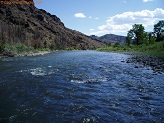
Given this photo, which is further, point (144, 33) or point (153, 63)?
point (144, 33)

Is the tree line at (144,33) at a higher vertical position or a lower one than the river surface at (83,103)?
higher

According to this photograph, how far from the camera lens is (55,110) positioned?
13773mm

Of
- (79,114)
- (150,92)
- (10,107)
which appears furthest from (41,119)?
(150,92)

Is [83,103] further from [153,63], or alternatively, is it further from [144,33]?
[144,33]

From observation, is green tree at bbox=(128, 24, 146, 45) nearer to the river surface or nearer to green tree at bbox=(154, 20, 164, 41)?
green tree at bbox=(154, 20, 164, 41)

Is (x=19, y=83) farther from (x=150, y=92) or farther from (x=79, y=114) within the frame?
(x=150, y=92)

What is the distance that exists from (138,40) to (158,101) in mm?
101450

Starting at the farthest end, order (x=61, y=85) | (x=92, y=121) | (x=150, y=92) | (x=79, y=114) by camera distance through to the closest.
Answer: (x=61, y=85)
(x=150, y=92)
(x=79, y=114)
(x=92, y=121)

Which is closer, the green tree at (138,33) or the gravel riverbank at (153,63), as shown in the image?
the gravel riverbank at (153,63)

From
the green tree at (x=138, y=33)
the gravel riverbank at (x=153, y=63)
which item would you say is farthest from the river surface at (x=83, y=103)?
the green tree at (x=138, y=33)

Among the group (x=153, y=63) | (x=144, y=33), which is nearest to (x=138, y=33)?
(x=144, y=33)

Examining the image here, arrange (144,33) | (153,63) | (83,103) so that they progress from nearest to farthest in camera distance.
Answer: (83,103)
(153,63)
(144,33)

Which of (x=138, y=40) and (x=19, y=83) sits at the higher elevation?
(x=138, y=40)

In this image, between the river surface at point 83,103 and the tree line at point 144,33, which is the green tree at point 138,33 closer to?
the tree line at point 144,33
